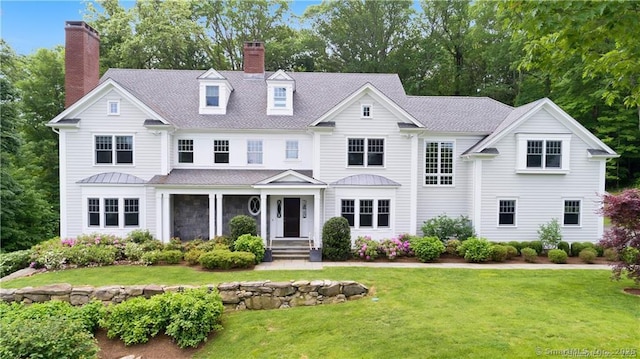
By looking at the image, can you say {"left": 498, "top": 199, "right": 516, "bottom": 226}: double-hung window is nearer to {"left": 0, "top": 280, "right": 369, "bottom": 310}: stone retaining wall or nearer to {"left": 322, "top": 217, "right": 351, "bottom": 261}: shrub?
{"left": 322, "top": 217, "right": 351, "bottom": 261}: shrub

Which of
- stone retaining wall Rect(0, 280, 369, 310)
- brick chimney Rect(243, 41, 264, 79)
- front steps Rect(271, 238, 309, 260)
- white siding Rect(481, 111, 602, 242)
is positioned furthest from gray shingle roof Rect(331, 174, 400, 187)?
brick chimney Rect(243, 41, 264, 79)

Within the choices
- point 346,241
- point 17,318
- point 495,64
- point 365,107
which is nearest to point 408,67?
point 495,64

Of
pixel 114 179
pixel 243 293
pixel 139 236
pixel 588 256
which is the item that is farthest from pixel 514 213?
pixel 114 179

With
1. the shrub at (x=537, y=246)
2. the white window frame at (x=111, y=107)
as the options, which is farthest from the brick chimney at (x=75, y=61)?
the shrub at (x=537, y=246)

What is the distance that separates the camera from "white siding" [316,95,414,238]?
17.1 metres

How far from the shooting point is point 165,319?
900 centimetres

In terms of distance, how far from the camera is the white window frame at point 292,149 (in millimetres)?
18094

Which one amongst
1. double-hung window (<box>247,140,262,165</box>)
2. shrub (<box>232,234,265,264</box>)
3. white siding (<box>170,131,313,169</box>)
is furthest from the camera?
double-hung window (<box>247,140,262,165</box>)

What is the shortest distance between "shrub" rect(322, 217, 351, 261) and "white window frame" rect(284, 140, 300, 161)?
4.57 m

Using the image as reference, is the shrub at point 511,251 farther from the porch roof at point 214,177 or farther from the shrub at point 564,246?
the porch roof at point 214,177

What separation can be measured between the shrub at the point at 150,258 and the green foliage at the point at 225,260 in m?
2.18

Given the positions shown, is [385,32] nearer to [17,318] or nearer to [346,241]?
[346,241]

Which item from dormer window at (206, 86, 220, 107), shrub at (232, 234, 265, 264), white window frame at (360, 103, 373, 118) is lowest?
shrub at (232, 234, 265, 264)

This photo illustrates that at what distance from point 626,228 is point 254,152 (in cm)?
1508
